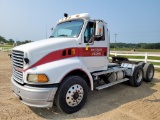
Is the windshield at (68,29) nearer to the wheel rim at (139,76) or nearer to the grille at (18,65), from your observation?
the grille at (18,65)

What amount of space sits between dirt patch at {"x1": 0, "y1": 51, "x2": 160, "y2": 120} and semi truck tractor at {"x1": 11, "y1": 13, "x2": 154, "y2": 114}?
0.40 meters

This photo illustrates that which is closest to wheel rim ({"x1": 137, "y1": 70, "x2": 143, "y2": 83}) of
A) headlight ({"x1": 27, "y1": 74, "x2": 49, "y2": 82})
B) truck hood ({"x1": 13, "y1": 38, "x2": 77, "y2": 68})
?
truck hood ({"x1": 13, "y1": 38, "x2": 77, "y2": 68})

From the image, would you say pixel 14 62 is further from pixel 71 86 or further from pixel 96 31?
pixel 96 31

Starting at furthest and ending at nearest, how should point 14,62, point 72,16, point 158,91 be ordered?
point 158,91 → point 72,16 → point 14,62

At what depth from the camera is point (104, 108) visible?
17.5 ft

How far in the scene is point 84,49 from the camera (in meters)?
5.39

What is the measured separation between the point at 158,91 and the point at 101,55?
3.16m

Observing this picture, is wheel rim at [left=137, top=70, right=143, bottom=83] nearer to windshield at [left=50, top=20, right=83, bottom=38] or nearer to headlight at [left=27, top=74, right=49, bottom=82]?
windshield at [left=50, top=20, right=83, bottom=38]

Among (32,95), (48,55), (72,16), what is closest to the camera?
(32,95)

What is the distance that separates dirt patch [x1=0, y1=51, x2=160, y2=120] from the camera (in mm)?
4762

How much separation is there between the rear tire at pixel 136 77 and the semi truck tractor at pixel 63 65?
1.72 meters

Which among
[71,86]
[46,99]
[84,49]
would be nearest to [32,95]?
[46,99]

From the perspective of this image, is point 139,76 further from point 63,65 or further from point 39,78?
point 39,78

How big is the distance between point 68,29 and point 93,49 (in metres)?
1.00
